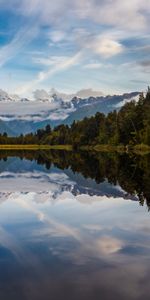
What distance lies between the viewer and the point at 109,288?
13086mm

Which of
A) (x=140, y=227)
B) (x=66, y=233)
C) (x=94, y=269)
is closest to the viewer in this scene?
(x=94, y=269)

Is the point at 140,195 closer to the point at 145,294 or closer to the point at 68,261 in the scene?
the point at 68,261

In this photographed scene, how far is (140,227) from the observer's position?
2277 centimetres

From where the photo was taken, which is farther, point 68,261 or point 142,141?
point 142,141

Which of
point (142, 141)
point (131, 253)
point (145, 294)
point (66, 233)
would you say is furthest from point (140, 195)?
point (142, 141)

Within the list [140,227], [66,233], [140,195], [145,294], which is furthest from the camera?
[140,195]

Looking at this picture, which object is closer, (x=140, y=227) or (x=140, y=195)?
(x=140, y=227)

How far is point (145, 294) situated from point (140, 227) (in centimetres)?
1034

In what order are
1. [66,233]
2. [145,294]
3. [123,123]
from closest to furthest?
1. [145,294]
2. [66,233]
3. [123,123]

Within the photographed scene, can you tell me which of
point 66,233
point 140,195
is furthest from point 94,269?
point 140,195

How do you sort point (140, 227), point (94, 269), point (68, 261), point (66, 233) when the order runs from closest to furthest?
1. point (94, 269)
2. point (68, 261)
3. point (66, 233)
4. point (140, 227)

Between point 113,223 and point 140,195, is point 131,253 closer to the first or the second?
point 113,223

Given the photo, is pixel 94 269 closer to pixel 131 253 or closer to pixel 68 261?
pixel 68 261

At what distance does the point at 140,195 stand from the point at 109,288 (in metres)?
22.3
